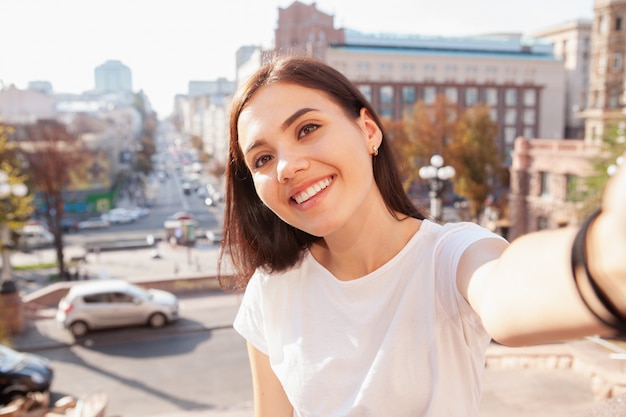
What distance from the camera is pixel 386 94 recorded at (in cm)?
4534

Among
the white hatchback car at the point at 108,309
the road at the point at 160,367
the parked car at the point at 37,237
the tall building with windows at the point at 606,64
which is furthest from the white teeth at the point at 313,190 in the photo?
the parked car at the point at 37,237

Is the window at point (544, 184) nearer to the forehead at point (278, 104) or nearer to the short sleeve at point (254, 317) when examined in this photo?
the short sleeve at point (254, 317)

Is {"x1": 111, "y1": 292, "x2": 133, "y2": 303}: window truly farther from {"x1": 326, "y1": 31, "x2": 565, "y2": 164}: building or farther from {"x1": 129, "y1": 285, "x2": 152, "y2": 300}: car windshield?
{"x1": 326, "y1": 31, "x2": 565, "y2": 164}: building

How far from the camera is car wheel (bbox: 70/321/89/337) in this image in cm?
1290

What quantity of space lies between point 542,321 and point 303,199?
81 cm

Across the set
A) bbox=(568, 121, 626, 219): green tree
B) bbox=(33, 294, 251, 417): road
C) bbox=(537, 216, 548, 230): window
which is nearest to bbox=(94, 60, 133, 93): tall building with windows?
bbox=(537, 216, 548, 230): window

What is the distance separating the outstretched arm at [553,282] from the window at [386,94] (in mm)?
45392

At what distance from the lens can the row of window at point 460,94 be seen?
4534 cm

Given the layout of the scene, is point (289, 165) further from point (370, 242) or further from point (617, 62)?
point (617, 62)

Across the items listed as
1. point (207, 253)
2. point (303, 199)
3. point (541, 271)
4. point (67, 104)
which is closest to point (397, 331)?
point (303, 199)

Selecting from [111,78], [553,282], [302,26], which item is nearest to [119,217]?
[302,26]

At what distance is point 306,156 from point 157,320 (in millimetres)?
12972

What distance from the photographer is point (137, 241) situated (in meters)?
33.2

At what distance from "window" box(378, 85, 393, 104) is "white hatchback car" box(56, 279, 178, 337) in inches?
1377
